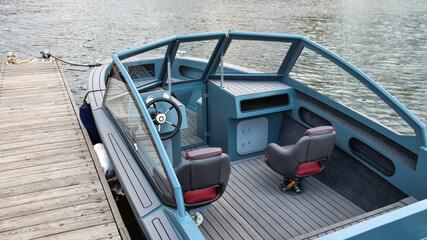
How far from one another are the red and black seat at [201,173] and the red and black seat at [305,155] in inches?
28.6

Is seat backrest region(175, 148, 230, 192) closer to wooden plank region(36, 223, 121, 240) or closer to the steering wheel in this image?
wooden plank region(36, 223, 121, 240)

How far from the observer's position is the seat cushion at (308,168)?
333 centimetres

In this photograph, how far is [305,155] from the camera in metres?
3.19

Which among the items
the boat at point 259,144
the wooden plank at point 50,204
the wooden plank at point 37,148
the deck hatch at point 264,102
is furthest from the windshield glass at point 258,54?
the wooden plank at point 50,204

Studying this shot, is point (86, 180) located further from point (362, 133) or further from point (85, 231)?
point (362, 133)

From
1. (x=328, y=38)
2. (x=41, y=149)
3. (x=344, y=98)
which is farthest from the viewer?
(x=328, y=38)

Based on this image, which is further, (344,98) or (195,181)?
(344,98)

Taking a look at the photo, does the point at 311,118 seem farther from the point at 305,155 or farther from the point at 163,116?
the point at 163,116

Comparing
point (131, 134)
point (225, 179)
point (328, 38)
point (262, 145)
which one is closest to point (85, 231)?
point (131, 134)

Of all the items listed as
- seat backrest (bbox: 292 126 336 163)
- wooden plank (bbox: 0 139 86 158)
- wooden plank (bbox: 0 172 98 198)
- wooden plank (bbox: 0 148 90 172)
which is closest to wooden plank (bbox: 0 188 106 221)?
wooden plank (bbox: 0 172 98 198)

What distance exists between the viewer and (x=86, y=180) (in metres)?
3.25

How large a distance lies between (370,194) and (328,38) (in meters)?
12.3

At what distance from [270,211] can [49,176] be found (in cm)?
202

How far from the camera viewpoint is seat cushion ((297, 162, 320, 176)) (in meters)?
3.33
